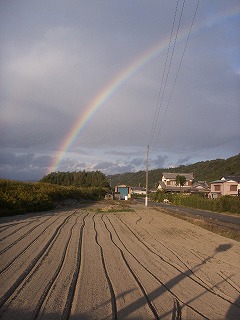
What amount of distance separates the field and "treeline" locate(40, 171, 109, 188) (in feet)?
343

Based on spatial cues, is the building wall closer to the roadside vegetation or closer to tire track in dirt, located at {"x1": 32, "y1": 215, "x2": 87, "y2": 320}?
the roadside vegetation

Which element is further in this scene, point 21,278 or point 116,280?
point 116,280

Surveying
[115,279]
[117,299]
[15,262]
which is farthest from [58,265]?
[117,299]

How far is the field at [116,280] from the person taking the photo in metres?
6.09

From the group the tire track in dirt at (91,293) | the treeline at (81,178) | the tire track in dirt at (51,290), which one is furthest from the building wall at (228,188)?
the tire track in dirt at (51,290)

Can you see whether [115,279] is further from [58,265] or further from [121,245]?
[121,245]

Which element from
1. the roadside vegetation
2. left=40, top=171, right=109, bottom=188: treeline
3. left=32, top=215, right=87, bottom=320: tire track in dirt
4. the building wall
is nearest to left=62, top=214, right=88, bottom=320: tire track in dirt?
left=32, top=215, right=87, bottom=320: tire track in dirt

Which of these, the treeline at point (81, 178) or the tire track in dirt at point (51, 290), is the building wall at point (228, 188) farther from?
the tire track in dirt at point (51, 290)

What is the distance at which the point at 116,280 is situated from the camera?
26.6 feet

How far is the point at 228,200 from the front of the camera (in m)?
42.8

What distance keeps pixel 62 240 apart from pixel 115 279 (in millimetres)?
6473

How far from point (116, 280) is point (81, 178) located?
120m

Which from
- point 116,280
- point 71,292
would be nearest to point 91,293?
point 71,292

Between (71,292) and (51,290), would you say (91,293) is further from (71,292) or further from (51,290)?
(51,290)
